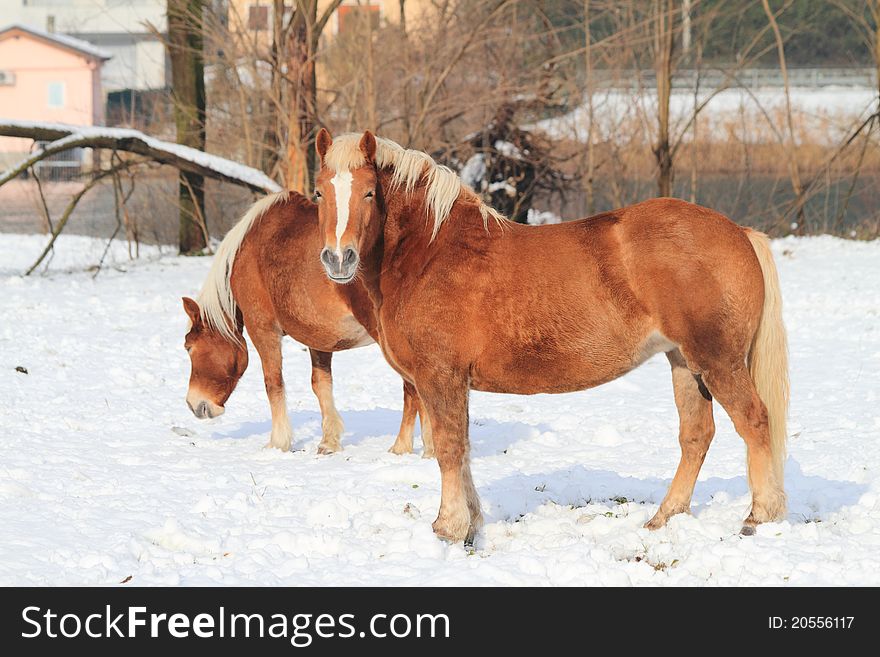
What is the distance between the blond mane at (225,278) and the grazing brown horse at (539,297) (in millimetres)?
2466

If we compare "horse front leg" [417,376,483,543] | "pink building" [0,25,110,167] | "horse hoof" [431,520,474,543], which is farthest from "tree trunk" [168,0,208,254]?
"pink building" [0,25,110,167]

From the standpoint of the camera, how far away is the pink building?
43.6m

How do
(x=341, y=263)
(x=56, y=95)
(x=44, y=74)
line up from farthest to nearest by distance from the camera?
(x=56, y=95) → (x=44, y=74) → (x=341, y=263)

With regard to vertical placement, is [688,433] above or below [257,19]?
below

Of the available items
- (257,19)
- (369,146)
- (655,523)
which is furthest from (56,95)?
(655,523)

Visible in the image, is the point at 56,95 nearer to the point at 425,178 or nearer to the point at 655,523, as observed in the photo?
the point at 425,178

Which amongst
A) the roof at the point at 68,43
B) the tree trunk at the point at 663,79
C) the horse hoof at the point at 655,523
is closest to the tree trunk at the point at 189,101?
the tree trunk at the point at 663,79

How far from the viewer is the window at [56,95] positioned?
44594 mm

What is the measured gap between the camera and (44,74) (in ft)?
146

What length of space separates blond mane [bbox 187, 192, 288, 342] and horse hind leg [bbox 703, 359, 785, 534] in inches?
144

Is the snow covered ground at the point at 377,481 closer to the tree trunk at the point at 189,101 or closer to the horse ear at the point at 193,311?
the horse ear at the point at 193,311

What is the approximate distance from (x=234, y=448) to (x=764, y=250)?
3945 mm

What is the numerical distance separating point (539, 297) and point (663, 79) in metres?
12.5

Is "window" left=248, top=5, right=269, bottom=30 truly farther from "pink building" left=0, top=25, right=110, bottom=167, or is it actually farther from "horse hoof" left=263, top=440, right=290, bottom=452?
"pink building" left=0, top=25, right=110, bottom=167
